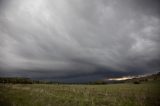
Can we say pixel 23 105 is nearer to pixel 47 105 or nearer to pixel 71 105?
pixel 47 105

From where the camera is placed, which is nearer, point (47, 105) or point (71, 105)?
point (47, 105)

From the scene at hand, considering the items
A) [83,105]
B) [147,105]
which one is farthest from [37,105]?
[147,105]

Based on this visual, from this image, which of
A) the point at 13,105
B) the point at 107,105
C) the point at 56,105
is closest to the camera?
the point at 13,105

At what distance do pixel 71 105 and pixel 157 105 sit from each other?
10.2 m

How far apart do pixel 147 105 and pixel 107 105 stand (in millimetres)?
4674

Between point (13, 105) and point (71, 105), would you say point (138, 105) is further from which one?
point (13, 105)

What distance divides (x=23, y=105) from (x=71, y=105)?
487 cm

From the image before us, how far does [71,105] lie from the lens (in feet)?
62.4

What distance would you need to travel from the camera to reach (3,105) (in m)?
17.2

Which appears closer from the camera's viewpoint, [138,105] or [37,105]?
[37,105]

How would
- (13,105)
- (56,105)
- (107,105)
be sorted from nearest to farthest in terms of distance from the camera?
1. (13,105)
2. (56,105)
3. (107,105)

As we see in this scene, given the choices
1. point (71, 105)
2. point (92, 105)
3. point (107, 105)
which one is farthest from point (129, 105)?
point (71, 105)

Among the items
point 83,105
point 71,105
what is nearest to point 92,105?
point 83,105

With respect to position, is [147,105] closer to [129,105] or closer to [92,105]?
[129,105]
